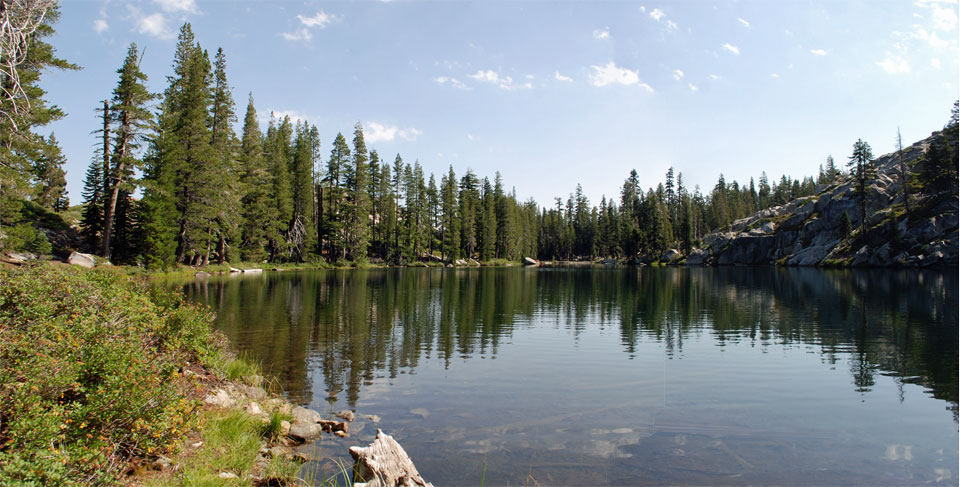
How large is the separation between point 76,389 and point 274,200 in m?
66.7

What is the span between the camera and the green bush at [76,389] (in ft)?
17.2

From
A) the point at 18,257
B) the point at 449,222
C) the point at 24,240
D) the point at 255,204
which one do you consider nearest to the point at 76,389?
the point at 18,257

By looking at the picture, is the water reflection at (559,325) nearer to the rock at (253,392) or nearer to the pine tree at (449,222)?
the rock at (253,392)

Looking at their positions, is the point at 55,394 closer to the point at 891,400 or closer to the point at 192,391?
the point at 192,391

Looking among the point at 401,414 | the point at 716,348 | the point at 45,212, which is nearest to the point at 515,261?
the point at 45,212

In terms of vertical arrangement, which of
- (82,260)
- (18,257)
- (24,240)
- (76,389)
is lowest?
(76,389)

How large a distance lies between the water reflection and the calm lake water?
123mm

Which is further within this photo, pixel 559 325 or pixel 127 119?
pixel 127 119

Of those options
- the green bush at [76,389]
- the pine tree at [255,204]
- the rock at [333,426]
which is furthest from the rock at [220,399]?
the pine tree at [255,204]

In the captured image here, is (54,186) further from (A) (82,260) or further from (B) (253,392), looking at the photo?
(B) (253,392)

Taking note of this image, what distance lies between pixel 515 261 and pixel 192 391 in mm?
124281

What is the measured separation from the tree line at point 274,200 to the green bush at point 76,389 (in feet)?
63.0

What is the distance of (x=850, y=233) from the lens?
9206 cm

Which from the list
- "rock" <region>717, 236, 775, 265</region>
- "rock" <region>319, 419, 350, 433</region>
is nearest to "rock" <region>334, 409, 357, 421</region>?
"rock" <region>319, 419, 350, 433</region>
